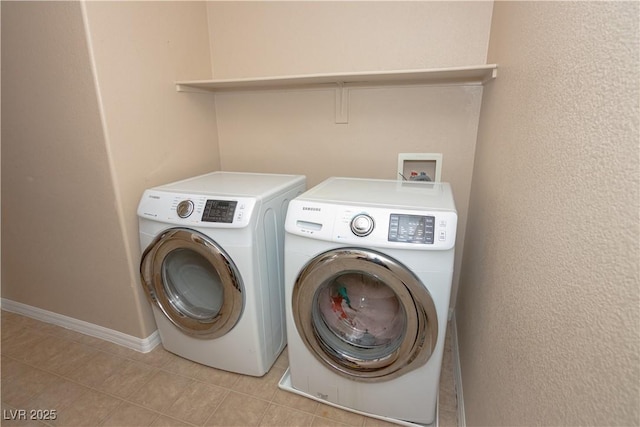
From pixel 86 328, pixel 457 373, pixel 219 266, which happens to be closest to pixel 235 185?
pixel 219 266

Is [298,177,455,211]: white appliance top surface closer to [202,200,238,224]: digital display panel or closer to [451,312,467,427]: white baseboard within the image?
[202,200,238,224]: digital display panel

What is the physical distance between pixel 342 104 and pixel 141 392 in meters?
1.86

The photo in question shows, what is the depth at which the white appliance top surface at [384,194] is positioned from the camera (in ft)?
3.91

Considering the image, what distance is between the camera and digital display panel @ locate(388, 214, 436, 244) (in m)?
1.06

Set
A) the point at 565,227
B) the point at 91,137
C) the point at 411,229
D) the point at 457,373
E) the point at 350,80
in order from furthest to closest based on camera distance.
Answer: the point at 350,80 < the point at 457,373 < the point at 91,137 < the point at 411,229 < the point at 565,227

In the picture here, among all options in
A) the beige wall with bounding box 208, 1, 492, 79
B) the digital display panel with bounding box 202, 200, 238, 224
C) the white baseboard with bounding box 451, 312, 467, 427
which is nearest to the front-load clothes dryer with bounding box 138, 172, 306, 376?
the digital display panel with bounding box 202, 200, 238, 224

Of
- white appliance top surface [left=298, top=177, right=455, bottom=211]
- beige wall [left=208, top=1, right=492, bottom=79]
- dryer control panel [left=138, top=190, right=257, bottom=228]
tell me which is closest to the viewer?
white appliance top surface [left=298, top=177, right=455, bottom=211]

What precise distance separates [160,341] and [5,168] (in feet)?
4.29

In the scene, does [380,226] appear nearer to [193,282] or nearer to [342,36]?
[193,282]

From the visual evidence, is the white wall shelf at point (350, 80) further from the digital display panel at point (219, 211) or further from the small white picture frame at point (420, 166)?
the digital display panel at point (219, 211)

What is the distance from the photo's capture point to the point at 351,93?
186 cm

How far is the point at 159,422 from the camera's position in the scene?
137cm

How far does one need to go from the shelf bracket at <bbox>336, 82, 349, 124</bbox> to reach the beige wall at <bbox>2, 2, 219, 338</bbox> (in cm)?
89

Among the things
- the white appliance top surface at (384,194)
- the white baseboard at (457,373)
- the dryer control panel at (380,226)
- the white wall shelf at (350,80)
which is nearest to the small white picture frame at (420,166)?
the white appliance top surface at (384,194)
